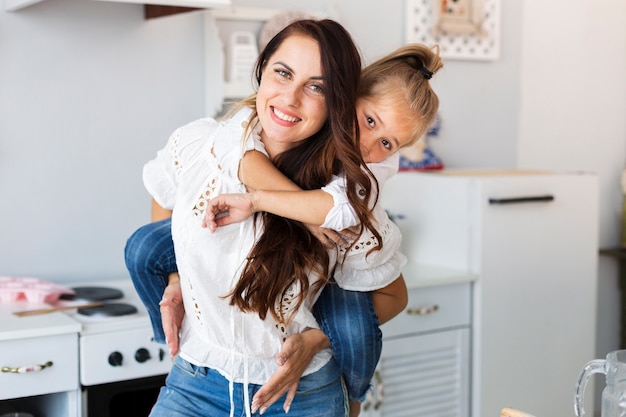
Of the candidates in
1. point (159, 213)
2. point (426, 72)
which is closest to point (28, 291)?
point (159, 213)

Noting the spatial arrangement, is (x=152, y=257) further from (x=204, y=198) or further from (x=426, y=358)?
(x=426, y=358)

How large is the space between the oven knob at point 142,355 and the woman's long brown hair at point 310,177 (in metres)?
0.85

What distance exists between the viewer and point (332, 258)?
1639 mm

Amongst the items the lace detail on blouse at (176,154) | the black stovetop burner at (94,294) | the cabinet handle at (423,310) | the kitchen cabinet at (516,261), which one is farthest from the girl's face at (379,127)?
the kitchen cabinet at (516,261)

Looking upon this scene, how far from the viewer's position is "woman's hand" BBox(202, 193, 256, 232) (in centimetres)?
151

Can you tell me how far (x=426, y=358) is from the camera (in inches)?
116

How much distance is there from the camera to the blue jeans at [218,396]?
1618 mm

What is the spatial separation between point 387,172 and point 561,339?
1859mm

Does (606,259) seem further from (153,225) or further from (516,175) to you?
(153,225)

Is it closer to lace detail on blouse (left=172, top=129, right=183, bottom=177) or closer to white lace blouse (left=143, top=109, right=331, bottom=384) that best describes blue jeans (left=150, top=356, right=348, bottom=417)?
white lace blouse (left=143, top=109, right=331, bottom=384)

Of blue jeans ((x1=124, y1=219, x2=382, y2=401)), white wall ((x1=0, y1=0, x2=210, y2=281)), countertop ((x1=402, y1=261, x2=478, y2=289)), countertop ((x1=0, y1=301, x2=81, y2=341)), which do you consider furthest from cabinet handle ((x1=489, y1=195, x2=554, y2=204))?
countertop ((x1=0, y1=301, x2=81, y2=341))

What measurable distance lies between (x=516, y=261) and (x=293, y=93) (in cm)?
180

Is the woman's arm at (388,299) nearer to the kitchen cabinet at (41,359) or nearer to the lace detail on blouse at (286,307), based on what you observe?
the lace detail on blouse at (286,307)

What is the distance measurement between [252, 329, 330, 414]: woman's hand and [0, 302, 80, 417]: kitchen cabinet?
2.65 ft
